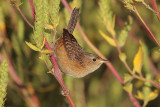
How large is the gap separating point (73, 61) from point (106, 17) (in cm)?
23

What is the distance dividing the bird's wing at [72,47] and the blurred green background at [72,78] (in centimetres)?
16

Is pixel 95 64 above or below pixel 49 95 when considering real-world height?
above

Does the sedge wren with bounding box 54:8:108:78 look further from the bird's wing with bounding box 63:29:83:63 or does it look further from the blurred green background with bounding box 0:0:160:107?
the blurred green background with bounding box 0:0:160:107

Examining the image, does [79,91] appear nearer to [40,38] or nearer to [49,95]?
[49,95]

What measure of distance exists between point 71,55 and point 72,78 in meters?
0.27

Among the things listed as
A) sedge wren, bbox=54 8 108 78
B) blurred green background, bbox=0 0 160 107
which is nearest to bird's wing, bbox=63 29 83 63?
sedge wren, bbox=54 8 108 78

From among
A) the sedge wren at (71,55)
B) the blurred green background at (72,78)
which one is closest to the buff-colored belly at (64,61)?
the sedge wren at (71,55)

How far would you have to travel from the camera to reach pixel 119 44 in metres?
1.17

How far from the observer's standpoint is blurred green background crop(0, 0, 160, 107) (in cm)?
148

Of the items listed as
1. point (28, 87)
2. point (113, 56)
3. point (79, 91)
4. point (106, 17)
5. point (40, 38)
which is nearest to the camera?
point (40, 38)

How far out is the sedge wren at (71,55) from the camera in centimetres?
110

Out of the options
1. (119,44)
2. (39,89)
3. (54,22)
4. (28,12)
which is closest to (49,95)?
(39,89)

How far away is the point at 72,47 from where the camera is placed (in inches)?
43.9

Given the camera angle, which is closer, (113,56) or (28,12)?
(28,12)
